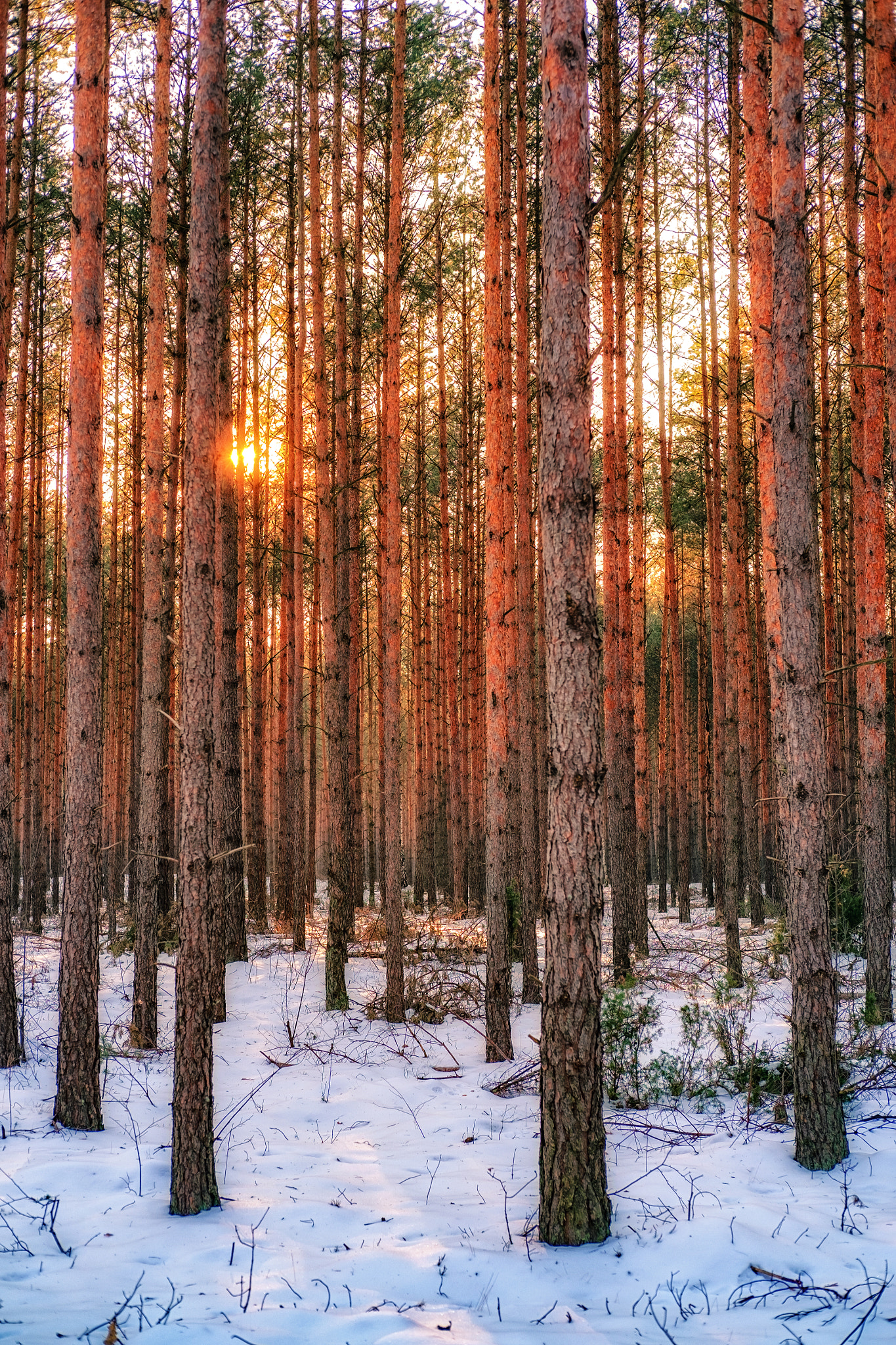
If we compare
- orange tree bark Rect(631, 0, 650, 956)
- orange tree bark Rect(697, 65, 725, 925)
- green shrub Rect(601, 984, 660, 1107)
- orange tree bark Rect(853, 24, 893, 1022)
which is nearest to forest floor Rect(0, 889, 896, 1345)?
green shrub Rect(601, 984, 660, 1107)

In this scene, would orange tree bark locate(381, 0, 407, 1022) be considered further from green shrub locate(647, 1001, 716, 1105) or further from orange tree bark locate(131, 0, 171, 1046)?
green shrub locate(647, 1001, 716, 1105)

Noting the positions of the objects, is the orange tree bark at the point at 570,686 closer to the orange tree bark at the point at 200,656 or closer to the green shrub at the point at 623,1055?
the orange tree bark at the point at 200,656

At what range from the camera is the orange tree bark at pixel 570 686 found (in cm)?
379

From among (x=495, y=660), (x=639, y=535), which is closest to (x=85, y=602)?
(x=495, y=660)

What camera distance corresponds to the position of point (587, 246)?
4.05 m

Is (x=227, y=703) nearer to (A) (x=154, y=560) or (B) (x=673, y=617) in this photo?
(A) (x=154, y=560)

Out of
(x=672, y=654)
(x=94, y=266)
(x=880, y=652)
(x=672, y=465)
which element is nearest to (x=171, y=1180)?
(x=94, y=266)

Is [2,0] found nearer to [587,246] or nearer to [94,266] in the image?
[94,266]

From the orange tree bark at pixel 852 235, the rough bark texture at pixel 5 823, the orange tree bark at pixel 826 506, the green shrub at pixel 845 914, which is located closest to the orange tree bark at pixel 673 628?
the orange tree bark at pixel 826 506

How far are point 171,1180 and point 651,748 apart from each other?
1302 inches

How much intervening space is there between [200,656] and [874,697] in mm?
5922

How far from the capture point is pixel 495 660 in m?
6.91

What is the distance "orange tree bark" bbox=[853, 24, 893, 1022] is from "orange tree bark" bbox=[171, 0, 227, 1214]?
5442 millimetres

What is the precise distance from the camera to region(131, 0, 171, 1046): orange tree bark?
7.20 meters
